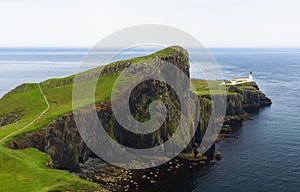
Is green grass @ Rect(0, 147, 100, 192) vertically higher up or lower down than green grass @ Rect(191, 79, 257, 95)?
lower down

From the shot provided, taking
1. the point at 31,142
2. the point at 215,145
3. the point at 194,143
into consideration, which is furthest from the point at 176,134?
the point at 31,142

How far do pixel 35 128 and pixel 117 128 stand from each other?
26.9m

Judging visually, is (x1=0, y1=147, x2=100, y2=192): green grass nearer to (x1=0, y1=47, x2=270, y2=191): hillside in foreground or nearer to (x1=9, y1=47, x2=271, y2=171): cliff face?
(x1=0, y1=47, x2=270, y2=191): hillside in foreground

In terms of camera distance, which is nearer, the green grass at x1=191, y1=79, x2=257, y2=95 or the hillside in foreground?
the hillside in foreground

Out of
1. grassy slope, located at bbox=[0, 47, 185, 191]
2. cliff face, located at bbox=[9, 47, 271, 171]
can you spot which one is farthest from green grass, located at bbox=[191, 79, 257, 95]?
grassy slope, located at bbox=[0, 47, 185, 191]

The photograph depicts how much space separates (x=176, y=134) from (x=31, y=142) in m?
46.7

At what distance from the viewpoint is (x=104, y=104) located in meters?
89.1

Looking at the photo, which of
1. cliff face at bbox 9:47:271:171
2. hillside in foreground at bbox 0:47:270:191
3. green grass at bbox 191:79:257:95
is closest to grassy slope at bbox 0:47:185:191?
hillside in foreground at bbox 0:47:270:191

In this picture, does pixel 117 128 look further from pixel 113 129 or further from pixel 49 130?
Answer: pixel 49 130

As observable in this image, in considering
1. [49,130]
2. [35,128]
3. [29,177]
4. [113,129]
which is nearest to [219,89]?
[113,129]

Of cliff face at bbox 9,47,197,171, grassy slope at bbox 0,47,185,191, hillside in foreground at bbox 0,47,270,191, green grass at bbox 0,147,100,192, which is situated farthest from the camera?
cliff face at bbox 9,47,197,171

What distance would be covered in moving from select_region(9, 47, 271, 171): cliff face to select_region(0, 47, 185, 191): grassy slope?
3024 millimetres

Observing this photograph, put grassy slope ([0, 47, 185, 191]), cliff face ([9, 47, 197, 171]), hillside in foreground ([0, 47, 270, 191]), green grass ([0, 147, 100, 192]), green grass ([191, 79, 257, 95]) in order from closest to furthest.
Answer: green grass ([0, 147, 100, 192])
grassy slope ([0, 47, 185, 191])
hillside in foreground ([0, 47, 270, 191])
cliff face ([9, 47, 197, 171])
green grass ([191, 79, 257, 95])

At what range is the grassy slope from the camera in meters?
47.6
